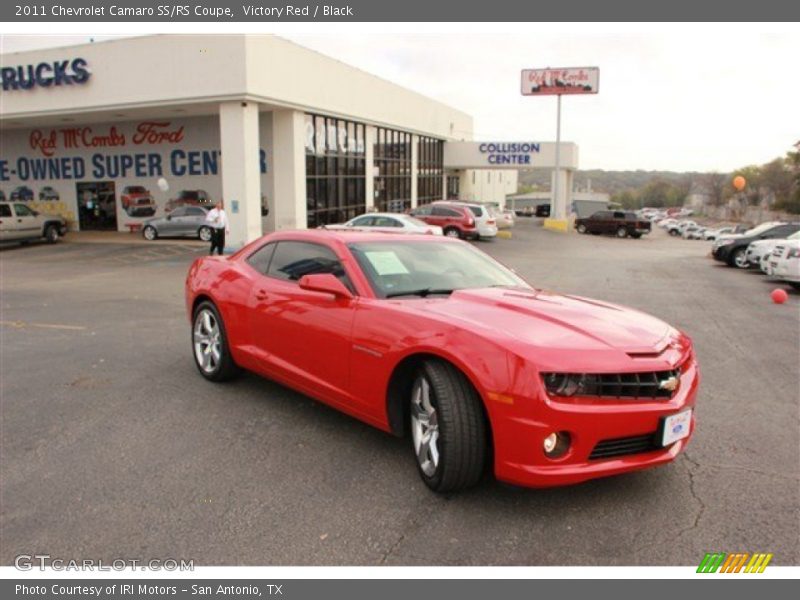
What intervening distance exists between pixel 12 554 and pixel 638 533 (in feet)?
10.5

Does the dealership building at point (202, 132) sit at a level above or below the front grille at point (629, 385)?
above

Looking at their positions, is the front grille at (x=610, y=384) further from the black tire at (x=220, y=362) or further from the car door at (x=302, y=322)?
the black tire at (x=220, y=362)

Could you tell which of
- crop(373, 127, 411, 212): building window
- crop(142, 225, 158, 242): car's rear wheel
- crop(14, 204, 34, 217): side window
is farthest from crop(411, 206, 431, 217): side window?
crop(14, 204, 34, 217): side window

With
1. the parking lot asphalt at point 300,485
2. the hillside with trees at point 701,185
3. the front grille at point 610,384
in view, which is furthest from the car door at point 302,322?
the hillside with trees at point 701,185

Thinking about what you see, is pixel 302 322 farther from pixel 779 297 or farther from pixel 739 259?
pixel 739 259

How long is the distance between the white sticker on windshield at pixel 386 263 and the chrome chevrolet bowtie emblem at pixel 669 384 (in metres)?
1.92

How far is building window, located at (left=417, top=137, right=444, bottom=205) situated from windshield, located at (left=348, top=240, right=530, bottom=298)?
35476mm

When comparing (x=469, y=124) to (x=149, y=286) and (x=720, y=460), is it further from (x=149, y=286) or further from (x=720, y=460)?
(x=720, y=460)

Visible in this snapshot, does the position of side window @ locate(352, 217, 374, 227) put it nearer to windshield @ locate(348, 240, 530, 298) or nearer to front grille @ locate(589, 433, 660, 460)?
windshield @ locate(348, 240, 530, 298)

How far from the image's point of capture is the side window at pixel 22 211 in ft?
75.4

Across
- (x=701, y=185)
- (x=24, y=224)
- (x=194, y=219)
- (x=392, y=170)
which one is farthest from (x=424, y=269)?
(x=701, y=185)

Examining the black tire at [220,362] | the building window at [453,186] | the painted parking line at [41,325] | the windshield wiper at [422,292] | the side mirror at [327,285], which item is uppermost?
the building window at [453,186]

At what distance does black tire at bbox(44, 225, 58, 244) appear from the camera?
24.2m

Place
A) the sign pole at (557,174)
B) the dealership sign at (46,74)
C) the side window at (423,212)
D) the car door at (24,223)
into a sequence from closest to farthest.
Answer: the dealership sign at (46,74) < the car door at (24,223) < the side window at (423,212) < the sign pole at (557,174)
